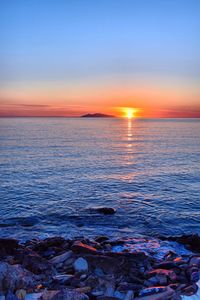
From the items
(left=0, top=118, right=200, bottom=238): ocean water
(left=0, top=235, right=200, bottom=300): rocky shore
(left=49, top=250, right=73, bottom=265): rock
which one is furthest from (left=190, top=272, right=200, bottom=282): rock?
(left=0, top=118, right=200, bottom=238): ocean water

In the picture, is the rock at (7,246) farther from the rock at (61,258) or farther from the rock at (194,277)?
the rock at (194,277)

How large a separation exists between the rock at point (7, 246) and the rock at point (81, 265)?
433cm

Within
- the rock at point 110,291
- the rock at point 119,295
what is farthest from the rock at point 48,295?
the rock at point 119,295

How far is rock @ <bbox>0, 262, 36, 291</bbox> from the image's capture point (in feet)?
30.5

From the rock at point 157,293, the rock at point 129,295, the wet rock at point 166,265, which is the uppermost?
the rock at point 157,293

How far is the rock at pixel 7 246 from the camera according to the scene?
47.3 ft

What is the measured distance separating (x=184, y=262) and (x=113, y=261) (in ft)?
11.5

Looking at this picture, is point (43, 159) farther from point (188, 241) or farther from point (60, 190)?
point (188, 241)

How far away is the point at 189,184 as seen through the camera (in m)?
34.0

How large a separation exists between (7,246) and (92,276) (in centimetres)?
671

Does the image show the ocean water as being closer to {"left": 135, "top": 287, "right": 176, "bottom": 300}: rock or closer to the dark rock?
the dark rock

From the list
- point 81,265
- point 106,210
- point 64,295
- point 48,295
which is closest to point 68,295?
point 64,295

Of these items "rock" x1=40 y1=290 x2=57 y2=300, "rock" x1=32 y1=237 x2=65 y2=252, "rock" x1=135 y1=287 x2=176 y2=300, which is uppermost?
"rock" x1=40 y1=290 x2=57 y2=300

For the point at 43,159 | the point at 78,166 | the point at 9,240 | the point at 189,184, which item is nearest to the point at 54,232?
the point at 9,240
